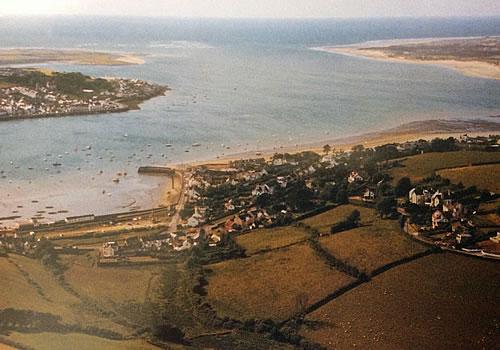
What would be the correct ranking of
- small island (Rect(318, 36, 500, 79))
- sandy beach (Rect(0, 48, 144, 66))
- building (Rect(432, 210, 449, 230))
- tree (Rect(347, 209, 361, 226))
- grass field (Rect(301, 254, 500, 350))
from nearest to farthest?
grass field (Rect(301, 254, 500, 350)), building (Rect(432, 210, 449, 230)), tree (Rect(347, 209, 361, 226)), small island (Rect(318, 36, 500, 79)), sandy beach (Rect(0, 48, 144, 66))

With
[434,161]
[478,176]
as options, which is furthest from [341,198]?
[434,161]

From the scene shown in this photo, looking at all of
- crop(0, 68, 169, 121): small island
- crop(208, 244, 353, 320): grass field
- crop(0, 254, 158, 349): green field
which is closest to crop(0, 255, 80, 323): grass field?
crop(0, 254, 158, 349): green field

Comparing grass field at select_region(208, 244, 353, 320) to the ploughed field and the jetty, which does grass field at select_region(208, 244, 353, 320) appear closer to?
the ploughed field

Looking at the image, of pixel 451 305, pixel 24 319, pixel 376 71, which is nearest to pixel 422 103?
pixel 376 71

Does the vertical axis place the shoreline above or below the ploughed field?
above

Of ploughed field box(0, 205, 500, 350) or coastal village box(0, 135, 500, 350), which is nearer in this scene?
ploughed field box(0, 205, 500, 350)

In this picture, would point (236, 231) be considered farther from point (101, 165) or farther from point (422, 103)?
point (422, 103)
